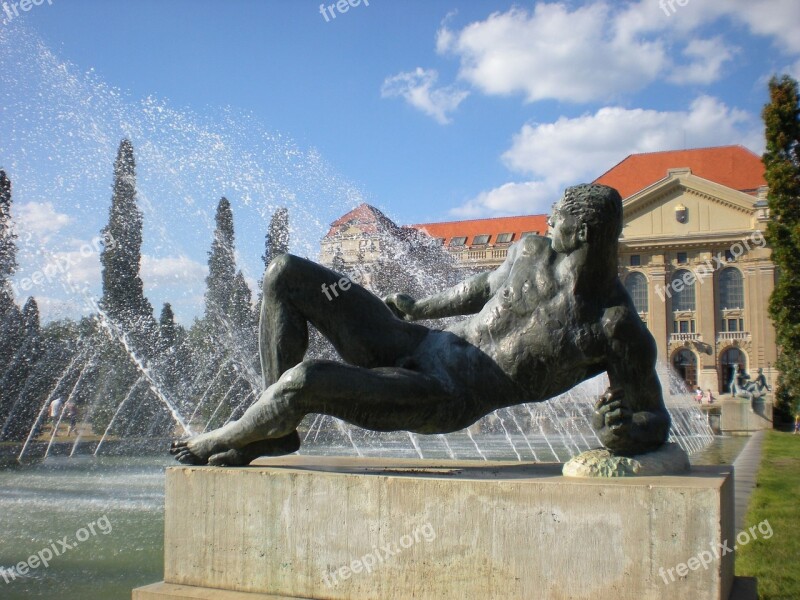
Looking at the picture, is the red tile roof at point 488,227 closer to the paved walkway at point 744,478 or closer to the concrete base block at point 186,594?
the paved walkway at point 744,478

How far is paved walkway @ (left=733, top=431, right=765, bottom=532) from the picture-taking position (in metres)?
6.74

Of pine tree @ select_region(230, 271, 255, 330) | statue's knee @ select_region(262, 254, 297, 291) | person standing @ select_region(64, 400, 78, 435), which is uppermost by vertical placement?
pine tree @ select_region(230, 271, 255, 330)

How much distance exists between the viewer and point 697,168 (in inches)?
2395

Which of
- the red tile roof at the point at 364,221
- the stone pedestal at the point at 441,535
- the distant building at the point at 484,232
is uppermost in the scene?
the distant building at the point at 484,232

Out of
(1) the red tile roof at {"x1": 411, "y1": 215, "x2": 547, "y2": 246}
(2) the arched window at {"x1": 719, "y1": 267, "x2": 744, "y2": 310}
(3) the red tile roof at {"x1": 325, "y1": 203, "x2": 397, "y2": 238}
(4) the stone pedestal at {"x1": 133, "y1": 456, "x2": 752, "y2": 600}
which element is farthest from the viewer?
(1) the red tile roof at {"x1": 411, "y1": 215, "x2": 547, "y2": 246}

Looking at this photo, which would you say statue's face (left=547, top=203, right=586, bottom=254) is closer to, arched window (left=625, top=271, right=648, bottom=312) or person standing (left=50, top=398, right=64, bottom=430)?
person standing (left=50, top=398, right=64, bottom=430)

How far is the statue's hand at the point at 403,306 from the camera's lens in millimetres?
3514

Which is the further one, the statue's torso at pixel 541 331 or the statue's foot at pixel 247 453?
the statue's foot at pixel 247 453

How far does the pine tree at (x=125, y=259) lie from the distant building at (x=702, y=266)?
27475 mm

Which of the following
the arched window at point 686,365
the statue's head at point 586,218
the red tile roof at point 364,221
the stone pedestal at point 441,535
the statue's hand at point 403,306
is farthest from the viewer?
the arched window at point 686,365

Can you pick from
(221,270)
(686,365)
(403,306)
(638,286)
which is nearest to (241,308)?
(221,270)

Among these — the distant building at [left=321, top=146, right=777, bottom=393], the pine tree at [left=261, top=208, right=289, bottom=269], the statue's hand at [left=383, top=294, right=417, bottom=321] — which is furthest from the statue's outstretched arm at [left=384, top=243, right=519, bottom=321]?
the distant building at [left=321, top=146, right=777, bottom=393]

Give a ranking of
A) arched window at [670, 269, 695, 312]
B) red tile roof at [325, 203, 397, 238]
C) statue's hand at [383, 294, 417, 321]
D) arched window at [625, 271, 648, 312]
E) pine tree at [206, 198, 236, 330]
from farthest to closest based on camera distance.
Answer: arched window at [625, 271, 648, 312] < arched window at [670, 269, 695, 312] < pine tree at [206, 198, 236, 330] < red tile roof at [325, 203, 397, 238] < statue's hand at [383, 294, 417, 321]

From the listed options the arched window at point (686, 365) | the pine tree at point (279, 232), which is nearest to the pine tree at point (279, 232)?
the pine tree at point (279, 232)
